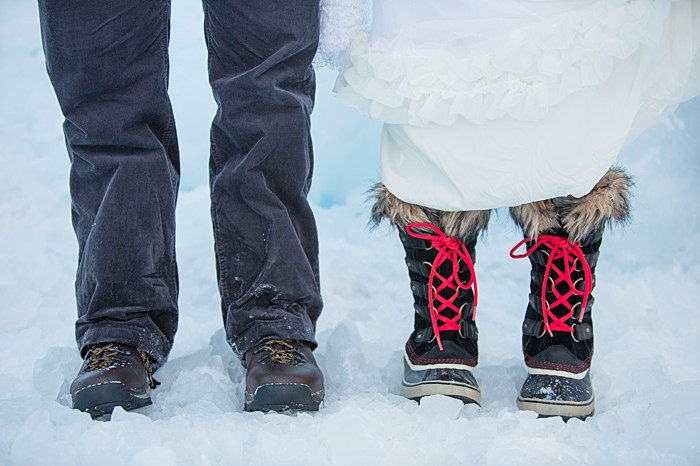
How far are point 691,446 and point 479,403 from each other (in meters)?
0.29

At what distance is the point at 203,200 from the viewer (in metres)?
1.86

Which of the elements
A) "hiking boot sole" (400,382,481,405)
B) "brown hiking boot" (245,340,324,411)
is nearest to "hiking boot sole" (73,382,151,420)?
"brown hiking boot" (245,340,324,411)

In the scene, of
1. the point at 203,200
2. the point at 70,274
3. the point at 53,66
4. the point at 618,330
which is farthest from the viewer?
Answer: the point at 203,200

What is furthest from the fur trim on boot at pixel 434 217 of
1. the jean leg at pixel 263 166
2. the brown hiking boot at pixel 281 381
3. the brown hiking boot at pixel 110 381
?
the brown hiking boot at pixel 110 381

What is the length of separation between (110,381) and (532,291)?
1.83 feet

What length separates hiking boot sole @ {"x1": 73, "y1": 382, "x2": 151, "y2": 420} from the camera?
3.12ft

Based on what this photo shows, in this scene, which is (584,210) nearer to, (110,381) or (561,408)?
(561,408)

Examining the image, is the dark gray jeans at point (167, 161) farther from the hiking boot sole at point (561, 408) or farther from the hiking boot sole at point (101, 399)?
the hiking boot sole at point (561, 408)

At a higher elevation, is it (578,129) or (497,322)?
(578,129)

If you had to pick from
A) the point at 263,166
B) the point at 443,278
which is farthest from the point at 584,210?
the point at 263,166

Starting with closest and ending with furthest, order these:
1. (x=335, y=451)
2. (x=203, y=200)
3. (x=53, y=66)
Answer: (x=335, y=451) < (x=53, y=66) < (x=203, y=200)

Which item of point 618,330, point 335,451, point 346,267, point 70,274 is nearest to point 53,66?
point 335,451

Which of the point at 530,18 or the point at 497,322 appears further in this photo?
the point at 497,322

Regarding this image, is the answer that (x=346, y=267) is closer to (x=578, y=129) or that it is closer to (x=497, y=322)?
(x=497, y=322)
